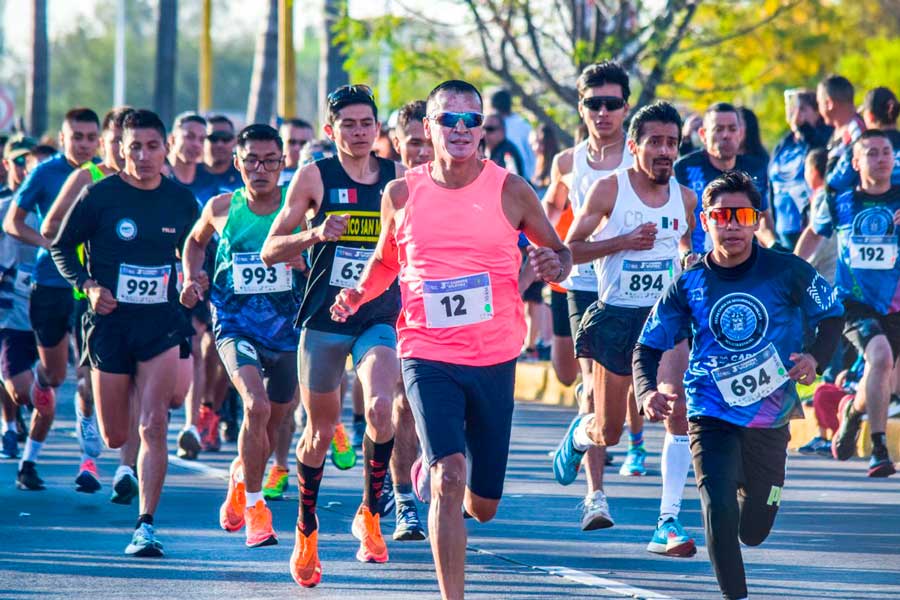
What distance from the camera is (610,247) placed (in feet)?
28.9

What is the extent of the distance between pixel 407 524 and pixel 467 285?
2.28 meters

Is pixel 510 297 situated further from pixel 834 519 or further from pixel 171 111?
pixel 171 111

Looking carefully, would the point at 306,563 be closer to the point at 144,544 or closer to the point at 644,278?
the point at 144,544

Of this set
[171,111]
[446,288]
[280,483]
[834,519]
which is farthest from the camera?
[171,111]

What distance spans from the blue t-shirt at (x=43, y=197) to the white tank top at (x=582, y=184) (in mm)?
3473

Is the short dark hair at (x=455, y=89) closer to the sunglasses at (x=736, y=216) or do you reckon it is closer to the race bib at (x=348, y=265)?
the sunglasses at (x=736, y=216)

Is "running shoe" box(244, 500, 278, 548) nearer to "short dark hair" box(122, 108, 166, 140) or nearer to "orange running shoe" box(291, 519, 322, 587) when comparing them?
"orange running shoe" box(291, 519, 322, 587)

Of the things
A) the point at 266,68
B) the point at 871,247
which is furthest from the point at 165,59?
the point at 871,247

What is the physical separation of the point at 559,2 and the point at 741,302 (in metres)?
13.0

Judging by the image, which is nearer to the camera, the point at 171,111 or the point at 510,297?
the point at 510,297

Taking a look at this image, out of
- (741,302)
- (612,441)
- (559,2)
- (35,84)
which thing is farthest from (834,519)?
(35,84)

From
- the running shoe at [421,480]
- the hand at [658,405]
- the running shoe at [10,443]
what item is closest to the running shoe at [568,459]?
the running shoe at [421,480]

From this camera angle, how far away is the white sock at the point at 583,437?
29.9 ft

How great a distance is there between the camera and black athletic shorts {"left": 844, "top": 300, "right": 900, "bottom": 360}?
11148 millimetres
